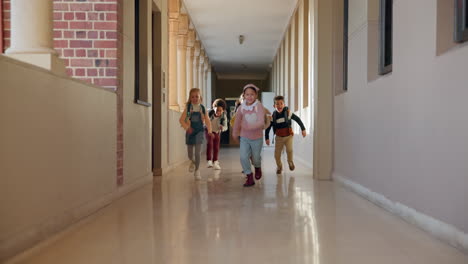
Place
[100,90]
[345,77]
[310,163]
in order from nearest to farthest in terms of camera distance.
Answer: [100,90] < [345,77] < [310,163]

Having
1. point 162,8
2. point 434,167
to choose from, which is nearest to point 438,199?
point 434,167

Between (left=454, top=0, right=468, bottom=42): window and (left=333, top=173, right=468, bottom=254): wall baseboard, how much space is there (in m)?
1.14

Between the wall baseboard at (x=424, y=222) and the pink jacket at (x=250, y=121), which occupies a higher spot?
the pink jacket at (x=250, y=121)

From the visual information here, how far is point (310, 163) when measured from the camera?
8641mm

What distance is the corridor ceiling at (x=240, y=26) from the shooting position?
36.3 feet

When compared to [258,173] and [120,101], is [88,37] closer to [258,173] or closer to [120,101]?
[120,101]

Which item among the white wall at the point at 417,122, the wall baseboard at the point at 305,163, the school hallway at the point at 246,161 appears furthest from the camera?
the wall baseboard at the point at 305,163

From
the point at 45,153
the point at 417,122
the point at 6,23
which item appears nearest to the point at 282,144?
the point at 417,122

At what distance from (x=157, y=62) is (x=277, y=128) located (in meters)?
2.16

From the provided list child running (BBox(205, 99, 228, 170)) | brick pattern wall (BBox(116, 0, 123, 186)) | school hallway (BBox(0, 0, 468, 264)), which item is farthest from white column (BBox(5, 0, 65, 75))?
child running (BBox(205, 99, 228, 170))

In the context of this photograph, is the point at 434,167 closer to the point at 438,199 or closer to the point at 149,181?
the point at 438,199

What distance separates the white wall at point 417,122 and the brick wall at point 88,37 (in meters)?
2.60

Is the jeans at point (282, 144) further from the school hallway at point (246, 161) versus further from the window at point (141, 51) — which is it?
the window at point (141, 51)

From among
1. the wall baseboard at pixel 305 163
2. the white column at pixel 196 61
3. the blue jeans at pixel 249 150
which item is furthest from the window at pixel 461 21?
the white column at pixel 196 61
